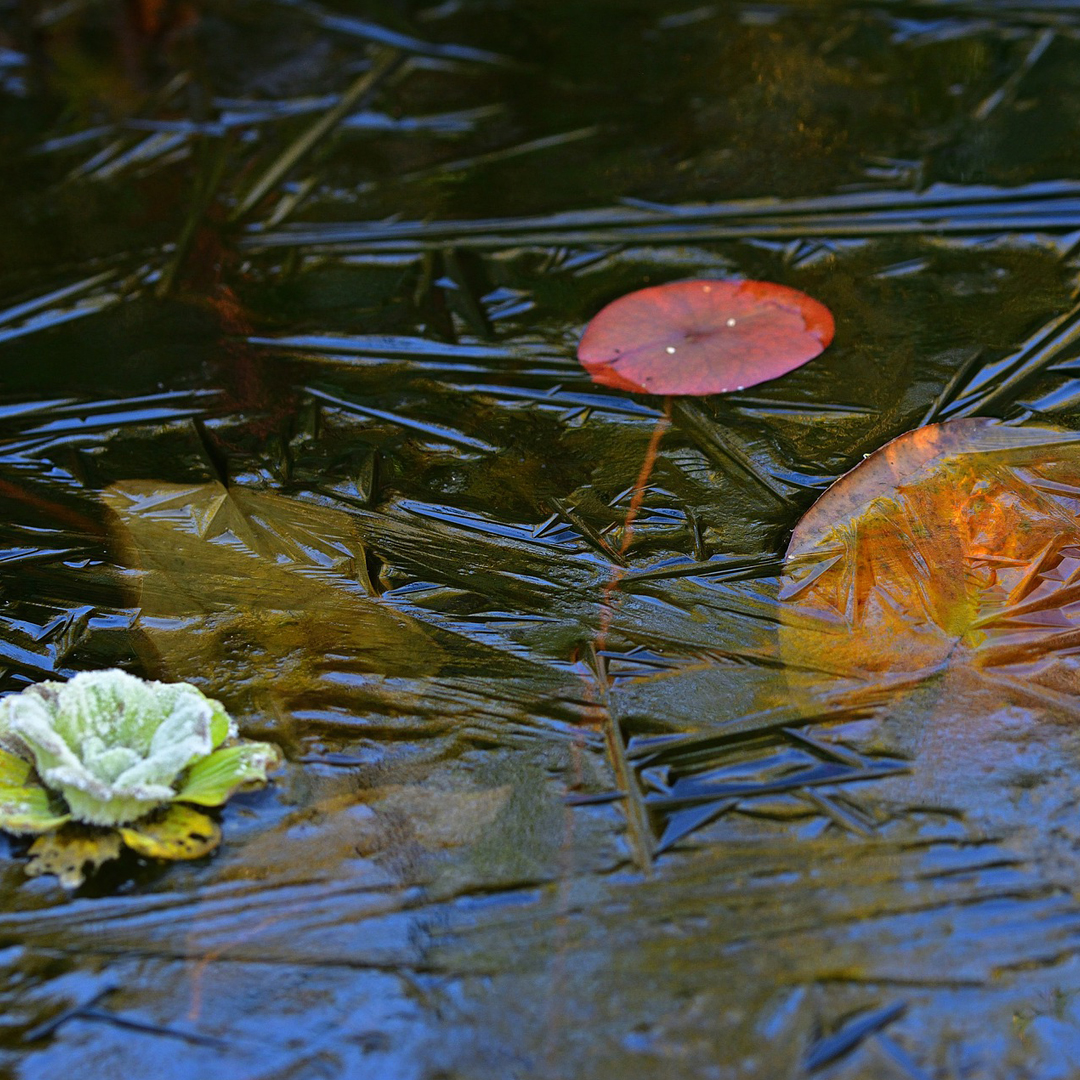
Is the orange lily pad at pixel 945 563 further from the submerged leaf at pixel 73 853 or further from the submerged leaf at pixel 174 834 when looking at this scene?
the submerged leaf at pixel 73 853

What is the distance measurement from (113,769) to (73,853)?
122 millimetres

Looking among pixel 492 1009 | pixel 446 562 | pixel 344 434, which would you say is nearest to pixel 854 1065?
pixel 492 1009

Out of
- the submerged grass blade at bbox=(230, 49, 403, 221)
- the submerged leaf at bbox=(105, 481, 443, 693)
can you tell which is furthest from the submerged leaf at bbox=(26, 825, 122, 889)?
the submerged grass blade at bbox=(230, 49, 403, 221)

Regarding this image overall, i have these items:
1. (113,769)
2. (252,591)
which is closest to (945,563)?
(252,591)

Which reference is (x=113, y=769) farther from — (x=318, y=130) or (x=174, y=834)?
(x=318, y=130)

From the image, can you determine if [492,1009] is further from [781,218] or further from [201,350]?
[781,218]

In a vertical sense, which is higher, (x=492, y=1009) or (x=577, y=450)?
(x=577, y=450)

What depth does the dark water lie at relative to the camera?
3.49ft

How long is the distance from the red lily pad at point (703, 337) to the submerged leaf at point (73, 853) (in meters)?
1.12

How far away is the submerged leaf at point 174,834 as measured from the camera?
118 cm

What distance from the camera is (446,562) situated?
156 cm

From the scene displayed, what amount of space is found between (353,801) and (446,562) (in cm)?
43

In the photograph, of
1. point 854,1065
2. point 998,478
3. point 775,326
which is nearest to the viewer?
point 854,1065

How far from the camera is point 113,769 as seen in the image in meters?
1.16
